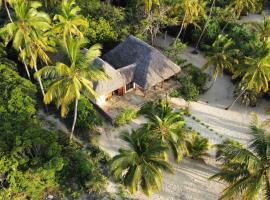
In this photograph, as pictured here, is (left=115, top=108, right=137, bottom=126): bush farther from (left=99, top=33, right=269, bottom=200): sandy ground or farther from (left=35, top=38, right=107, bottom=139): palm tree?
(left=35, top=38, right=107, bottom=139): palm tree

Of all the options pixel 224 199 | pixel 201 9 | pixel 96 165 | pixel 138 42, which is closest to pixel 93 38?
pixel 138 42

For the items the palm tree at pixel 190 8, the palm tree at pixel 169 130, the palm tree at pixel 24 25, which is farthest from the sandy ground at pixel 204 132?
the palm tree at pixel 24 25

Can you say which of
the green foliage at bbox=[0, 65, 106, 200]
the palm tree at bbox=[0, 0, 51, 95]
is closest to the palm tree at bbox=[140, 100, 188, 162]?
the green foliage at bbox=[0, 65, 106, 200]

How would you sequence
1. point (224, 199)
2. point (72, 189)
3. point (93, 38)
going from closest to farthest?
point (224, 199), point (72, 189), point (93, 38)

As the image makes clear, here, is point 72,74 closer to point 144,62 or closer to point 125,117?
point 125,117

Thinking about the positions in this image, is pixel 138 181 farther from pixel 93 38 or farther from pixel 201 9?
pixel 201 9

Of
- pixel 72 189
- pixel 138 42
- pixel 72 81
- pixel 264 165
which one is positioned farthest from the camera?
pixel 138 42

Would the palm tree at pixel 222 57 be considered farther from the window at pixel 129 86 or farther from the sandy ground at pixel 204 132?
the window at pixel 129 86
